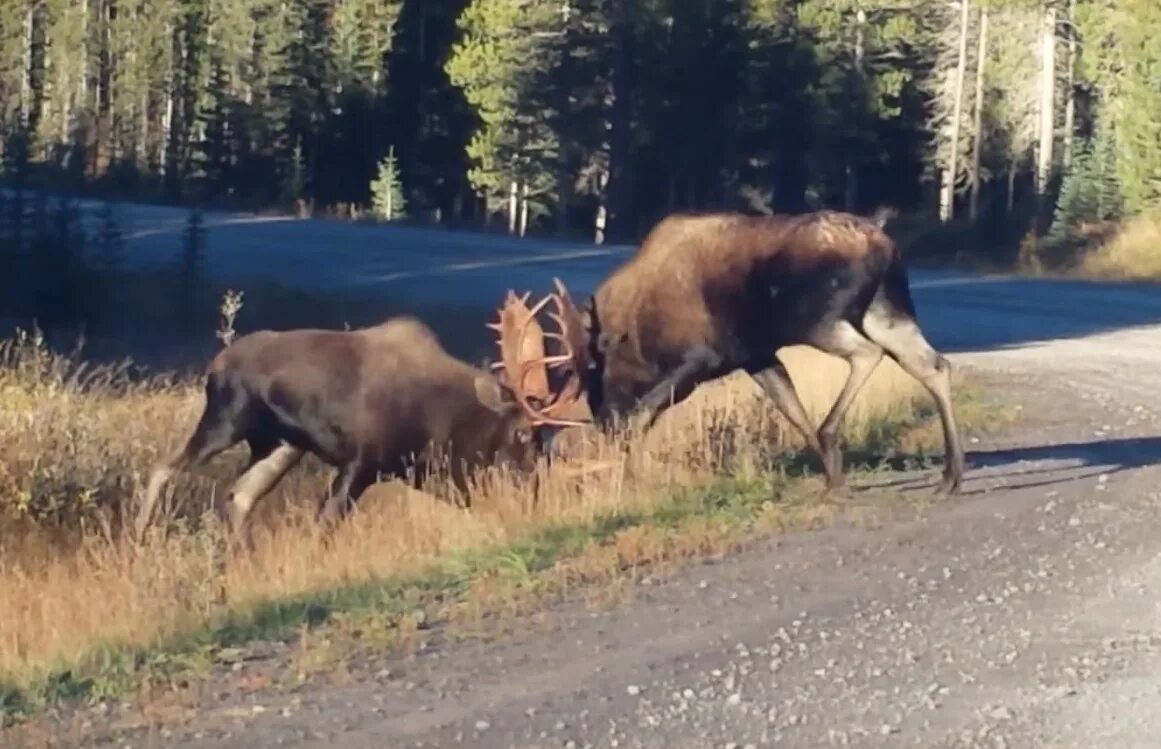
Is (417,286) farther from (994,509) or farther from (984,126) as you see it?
(984,126)

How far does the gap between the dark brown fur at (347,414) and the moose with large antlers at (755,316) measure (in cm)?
83

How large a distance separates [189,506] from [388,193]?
40028 millimetres

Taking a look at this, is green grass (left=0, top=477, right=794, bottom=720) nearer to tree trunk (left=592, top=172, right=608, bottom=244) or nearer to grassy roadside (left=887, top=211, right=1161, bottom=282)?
grassy roadside (left=887, top=211, right=1161, bottom=282)

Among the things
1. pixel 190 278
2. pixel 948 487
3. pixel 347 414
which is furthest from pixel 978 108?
pixel 347 414

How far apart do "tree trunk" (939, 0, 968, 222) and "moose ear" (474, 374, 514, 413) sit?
35465 millimetres

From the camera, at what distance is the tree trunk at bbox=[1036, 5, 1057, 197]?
46250 millimetres

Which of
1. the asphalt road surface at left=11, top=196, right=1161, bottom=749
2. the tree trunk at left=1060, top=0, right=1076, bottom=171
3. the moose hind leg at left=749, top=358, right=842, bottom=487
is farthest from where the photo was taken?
the tree trunk at left=1060, top=0, right=1076, bottom=171

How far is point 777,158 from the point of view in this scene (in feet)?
167

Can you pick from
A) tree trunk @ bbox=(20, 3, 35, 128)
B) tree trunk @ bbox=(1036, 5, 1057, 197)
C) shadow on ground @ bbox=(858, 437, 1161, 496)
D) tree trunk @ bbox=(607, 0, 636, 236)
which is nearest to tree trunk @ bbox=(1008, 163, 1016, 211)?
tree trunk @ bbox=(1036, 5, 1057, 197)

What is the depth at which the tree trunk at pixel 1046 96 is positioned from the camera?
4625cm

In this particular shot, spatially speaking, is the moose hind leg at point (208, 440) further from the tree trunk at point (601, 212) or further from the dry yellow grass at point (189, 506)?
the tree trunk at point (601, 212)

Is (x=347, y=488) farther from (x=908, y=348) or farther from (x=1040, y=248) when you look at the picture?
(x=1040, y=248)

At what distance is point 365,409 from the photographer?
12.8 m

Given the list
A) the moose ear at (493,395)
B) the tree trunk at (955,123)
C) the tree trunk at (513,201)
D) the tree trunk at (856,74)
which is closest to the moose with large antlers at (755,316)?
the moose ear at (493,395)
